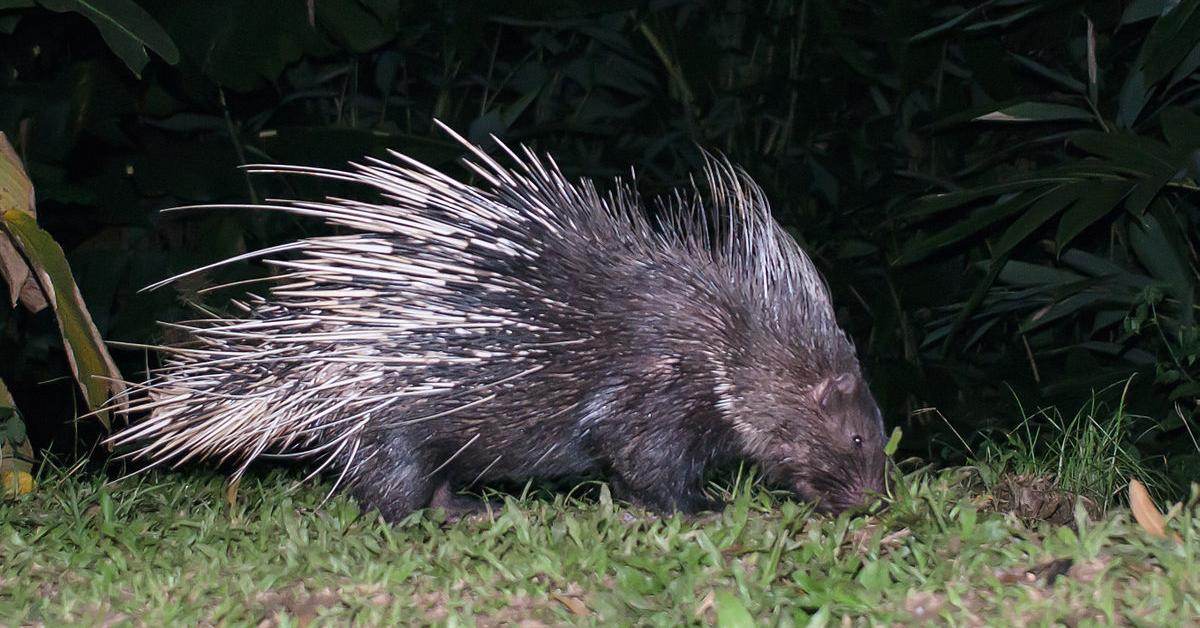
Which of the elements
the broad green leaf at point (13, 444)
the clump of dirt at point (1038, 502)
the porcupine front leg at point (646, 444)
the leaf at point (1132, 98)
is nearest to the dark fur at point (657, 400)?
the porcupine front leg at point (646, 444)

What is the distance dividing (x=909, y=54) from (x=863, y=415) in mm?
2639

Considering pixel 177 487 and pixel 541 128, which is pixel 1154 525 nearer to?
pixel 177 487

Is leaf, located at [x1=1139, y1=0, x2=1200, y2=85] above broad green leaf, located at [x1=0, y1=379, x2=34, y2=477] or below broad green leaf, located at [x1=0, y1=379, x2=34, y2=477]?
above

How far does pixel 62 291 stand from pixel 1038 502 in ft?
7.88

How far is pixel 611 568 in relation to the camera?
2.74 meters

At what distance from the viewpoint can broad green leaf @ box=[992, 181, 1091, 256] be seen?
3791 mm

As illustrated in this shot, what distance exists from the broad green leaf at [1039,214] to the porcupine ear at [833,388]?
96 cm

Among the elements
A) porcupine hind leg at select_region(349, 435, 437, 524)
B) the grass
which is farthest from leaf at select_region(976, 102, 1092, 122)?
porcupine hind leg at select_region(349, 435, 437, 524)

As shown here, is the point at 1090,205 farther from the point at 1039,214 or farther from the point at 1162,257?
the point at 1162,257

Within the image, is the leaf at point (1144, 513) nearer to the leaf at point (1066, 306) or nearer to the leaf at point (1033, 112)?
the leaf at point (1066, 306)

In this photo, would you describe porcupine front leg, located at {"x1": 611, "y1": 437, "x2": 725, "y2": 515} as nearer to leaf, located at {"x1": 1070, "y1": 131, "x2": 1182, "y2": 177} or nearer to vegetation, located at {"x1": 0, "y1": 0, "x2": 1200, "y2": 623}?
vegetation, located at {"x1": 0, "y1": 0, "x2": 1200, "y2": 623}

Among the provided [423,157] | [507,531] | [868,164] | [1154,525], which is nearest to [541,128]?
[423,157]

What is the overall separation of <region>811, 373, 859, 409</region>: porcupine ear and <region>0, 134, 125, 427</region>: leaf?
5.40 ft

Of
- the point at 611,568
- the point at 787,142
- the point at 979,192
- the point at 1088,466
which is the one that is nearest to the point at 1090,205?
the point at 979,192
